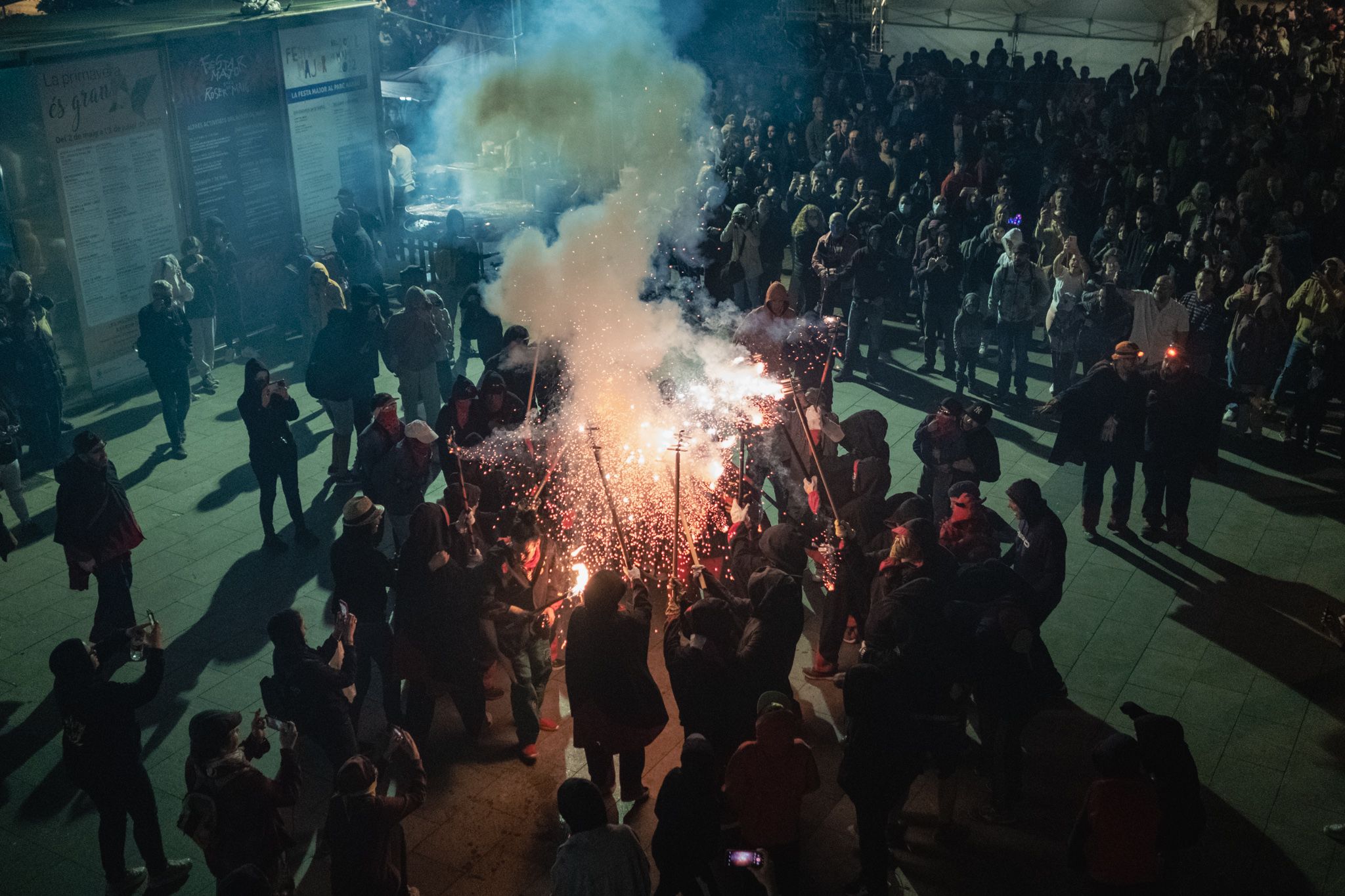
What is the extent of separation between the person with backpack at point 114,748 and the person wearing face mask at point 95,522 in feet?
6.99

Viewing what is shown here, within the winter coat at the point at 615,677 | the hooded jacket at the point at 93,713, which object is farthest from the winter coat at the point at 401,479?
the hooded jacket at the point at 93,713

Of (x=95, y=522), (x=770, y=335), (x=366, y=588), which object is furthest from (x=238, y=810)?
(x=770, y=335)

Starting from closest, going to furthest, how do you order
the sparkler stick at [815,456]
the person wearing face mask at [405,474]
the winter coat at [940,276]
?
the sparkler stick at [815,456]
the person wearing face mask at [405,474]
the winter coat at [940,276]

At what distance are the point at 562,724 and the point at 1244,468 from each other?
793 cm

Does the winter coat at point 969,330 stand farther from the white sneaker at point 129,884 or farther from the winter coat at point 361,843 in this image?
the white sneaker at point 129,884

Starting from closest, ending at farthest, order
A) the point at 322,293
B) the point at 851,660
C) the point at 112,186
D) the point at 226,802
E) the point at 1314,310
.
Result: 1. the point at 226,802
2. the point at 851,660
3. the point at 1314,310
4. the point at 322,293
5. the point at 112,186

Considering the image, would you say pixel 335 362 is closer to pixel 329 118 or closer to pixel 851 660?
pixel 851 660

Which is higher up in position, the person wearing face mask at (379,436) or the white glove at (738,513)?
the person wearing face mask at (379,436)

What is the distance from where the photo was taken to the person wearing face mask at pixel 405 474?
371 inches

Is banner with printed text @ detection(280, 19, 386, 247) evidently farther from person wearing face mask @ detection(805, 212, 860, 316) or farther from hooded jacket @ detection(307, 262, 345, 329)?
person wearing face mask @ detection(805, 212, 860, 316)

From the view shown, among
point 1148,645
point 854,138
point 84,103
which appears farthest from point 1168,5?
point 84,103

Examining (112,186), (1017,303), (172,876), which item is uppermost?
(112,186)

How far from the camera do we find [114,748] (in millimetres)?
6227

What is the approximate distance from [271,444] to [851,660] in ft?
17.4
